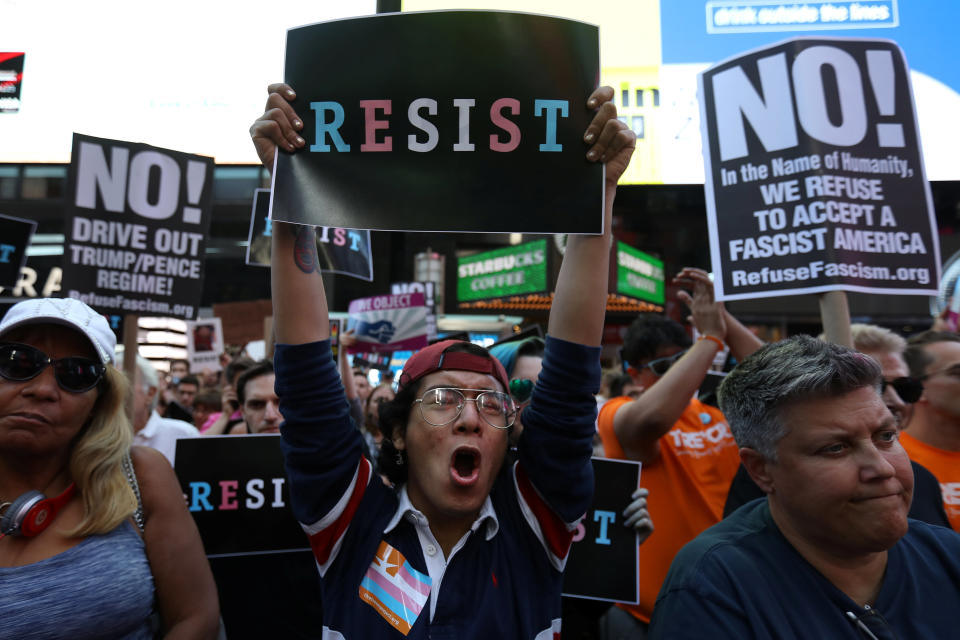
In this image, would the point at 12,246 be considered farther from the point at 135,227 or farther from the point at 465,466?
the point at 465,466

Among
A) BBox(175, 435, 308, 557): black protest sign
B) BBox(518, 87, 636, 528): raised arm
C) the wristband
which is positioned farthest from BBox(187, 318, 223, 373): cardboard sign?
BBox(518, 87, 636, 528): raised arm

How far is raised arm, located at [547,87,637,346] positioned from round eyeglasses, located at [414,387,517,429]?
0.25m

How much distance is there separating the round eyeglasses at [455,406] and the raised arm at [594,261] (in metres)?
0.25

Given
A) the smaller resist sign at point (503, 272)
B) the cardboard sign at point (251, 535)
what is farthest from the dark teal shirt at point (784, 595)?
the smaller resist sign at point (503, 272)

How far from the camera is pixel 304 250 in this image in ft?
6.56

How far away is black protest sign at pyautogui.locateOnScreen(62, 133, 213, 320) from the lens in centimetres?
442

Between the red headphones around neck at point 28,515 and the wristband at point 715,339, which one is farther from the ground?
the wristband at point 715,339

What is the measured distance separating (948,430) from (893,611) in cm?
176

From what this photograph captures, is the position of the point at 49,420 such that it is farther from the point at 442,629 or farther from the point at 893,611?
the point at 893,611

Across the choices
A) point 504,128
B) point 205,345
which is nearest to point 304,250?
point 504,128

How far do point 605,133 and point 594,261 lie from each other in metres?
0.34

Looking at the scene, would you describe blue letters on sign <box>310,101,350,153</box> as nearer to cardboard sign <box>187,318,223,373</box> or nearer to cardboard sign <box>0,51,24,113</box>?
cardboard sign <box>187,318,223,373</box>

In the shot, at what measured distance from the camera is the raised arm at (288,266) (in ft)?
6.25

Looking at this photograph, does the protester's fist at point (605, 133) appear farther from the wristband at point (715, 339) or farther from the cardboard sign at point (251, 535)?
the cardboard sign at point (251, 535)
